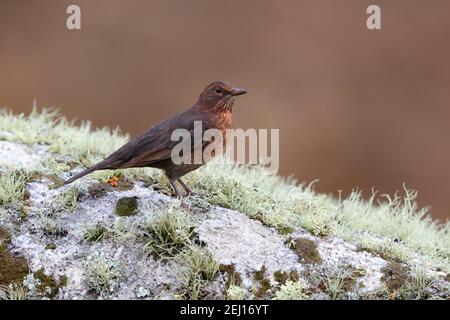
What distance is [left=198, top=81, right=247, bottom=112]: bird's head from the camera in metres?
6.05

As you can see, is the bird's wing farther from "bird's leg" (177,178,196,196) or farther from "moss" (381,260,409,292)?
"moss" (381,260,409,292)

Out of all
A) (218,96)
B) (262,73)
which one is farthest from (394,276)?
(262,73)

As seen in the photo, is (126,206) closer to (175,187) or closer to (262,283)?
(175,187)

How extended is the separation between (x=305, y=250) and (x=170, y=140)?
1.50 m

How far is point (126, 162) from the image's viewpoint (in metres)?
5.45

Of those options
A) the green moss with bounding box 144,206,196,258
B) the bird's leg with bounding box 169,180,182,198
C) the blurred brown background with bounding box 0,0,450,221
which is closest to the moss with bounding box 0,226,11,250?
the green moss with bounding box 144,206,196,258

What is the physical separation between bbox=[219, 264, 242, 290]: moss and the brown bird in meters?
1.12

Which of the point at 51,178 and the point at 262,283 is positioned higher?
the point at 51,178

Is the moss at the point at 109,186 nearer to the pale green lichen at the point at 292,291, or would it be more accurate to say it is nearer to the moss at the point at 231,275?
the moss at the point at 231,275

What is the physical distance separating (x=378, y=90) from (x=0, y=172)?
32.1ft

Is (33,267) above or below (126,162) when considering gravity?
A: below

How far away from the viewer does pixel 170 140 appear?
5.61 meters
